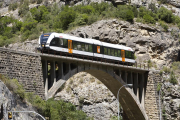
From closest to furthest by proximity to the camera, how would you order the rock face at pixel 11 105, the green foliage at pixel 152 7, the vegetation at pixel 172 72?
the rock face at pixel 11 105 < the vegetation at pixel 172 72 < the green foliage at pixel 152 7

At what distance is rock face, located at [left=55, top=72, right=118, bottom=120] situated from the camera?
204 ft

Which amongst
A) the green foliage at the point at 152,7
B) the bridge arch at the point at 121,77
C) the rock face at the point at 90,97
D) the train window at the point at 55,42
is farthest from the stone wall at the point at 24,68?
the green foliage at the point at 152,7

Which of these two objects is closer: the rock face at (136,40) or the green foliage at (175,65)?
the green foliage at (175,65)

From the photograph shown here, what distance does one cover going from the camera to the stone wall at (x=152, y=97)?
5519 centimetres

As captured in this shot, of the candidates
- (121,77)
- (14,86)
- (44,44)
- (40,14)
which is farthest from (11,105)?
(40,14)

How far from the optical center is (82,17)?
7131 centimetres

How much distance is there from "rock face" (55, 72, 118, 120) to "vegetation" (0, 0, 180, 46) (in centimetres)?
1189

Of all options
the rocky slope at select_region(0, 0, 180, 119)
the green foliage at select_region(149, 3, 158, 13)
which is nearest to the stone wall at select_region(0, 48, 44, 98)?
the rocky slope at select_region(0, 0, 180, 119)

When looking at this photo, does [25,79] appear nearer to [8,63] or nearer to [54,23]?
[8,63]

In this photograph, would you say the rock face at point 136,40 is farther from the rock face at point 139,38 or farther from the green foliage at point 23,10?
the green foliage at point 23,10

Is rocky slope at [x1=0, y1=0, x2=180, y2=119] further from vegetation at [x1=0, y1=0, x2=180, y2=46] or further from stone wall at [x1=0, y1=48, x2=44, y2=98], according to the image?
stone wall at [x1=0, y1=48, x2=44, y2=98]

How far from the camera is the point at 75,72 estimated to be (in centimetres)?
4353

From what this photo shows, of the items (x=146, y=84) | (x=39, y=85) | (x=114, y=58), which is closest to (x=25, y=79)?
(x=39, y=85)

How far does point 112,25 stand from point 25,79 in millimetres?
34824
